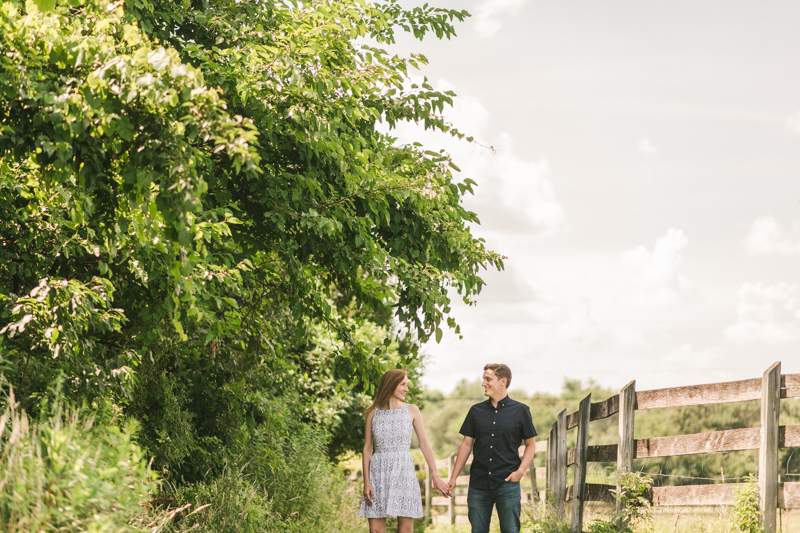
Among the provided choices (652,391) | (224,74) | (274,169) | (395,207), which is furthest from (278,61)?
(652,391)

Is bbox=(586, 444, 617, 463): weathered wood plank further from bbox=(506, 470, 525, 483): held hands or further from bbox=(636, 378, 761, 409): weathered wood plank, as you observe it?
bbox=(506, 470, 525, 483): held hands

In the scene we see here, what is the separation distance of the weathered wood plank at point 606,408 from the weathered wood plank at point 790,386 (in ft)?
5.84

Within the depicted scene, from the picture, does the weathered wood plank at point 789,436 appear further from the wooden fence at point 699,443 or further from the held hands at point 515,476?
the held hands at point 515,476

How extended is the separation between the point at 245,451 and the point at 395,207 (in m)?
3.54

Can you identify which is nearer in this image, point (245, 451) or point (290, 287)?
point (290, 287)

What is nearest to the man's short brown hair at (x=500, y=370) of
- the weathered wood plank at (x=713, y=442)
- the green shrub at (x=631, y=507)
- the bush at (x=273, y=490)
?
the weathered wood plank at (x=713, y=442)

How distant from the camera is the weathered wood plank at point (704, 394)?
6781 mm

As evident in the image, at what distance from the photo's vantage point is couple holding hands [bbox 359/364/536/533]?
592 centimetres

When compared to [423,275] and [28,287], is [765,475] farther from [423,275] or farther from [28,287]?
[28,287]

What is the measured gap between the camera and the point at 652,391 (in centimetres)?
753

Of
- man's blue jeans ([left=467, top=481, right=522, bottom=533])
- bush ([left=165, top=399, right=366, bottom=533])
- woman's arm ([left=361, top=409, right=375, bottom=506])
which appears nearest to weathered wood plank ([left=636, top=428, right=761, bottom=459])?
man's blue jeans ([left=467, top=481, right=522, bottom=533])

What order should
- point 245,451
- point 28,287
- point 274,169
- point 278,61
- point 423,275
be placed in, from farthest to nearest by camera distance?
point 245,451, point 423,275, point 274,169, point 28,287, point 278,61

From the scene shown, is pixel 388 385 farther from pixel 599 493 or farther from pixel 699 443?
pixel 599 493

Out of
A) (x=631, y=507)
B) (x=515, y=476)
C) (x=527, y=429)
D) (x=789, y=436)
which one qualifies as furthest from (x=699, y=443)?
(x=515, y=476)
